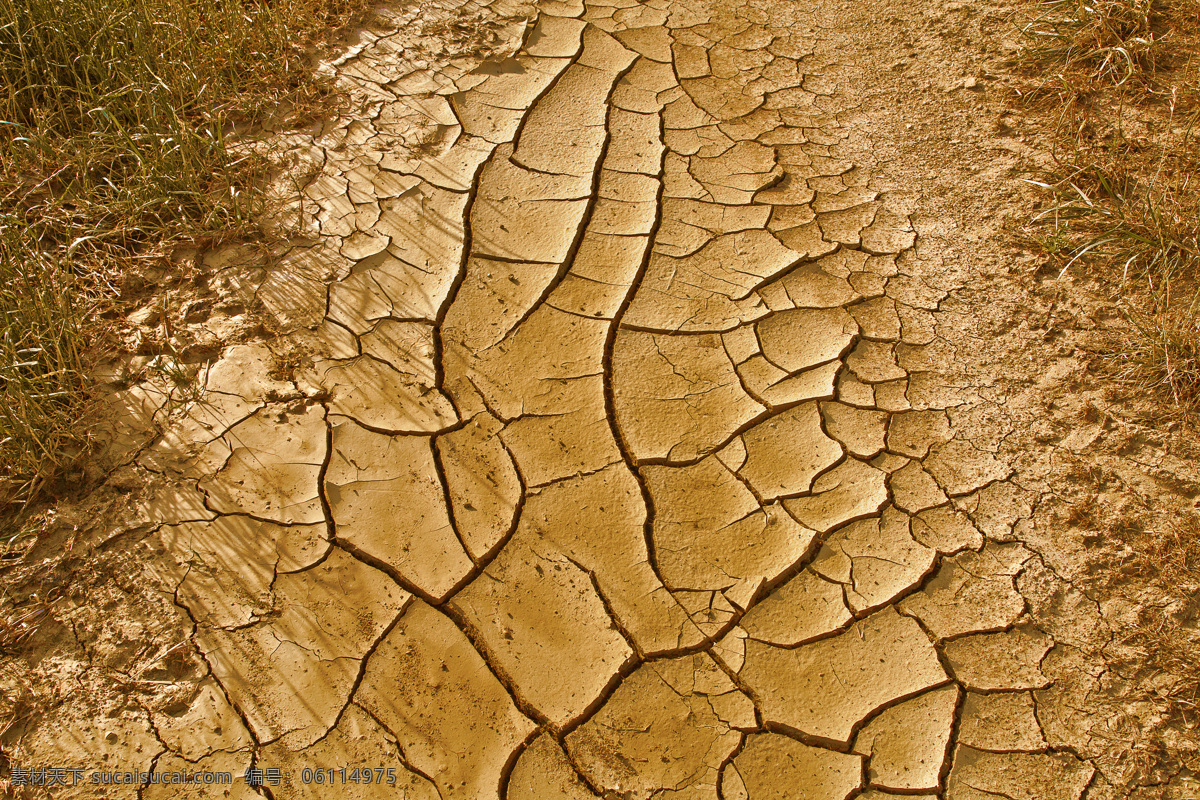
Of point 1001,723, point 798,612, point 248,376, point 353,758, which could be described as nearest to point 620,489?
point 798,612

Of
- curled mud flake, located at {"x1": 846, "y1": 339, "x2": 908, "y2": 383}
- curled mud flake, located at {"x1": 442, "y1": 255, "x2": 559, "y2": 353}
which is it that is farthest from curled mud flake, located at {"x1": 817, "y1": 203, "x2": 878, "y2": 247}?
curled mud flake, located at {"x1": 442, "y1": 255, "x2": 559, "y2": 353}

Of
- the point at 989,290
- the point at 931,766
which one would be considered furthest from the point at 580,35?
the point at 931,766

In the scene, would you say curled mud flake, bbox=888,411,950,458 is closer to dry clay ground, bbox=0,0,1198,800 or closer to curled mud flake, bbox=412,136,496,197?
dry clay ground, bbox=0,0,1198,800

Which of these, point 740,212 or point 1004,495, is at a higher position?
point 740,212

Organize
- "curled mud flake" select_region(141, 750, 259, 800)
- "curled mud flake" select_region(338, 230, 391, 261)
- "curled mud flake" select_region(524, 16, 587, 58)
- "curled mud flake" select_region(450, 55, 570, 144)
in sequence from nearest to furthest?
"curled mud flake" select_region(141, 750, 259, 800) → "curled mud flake" select_region(338, 230, 391, 261) → "curled mud flake" select_region(450, 55, 570, 144) → "curled mud flake" select_region(524, 16, 587, 58)

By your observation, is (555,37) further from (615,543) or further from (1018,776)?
(1018,776)

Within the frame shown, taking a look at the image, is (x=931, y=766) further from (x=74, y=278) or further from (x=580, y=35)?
(x=580, y=35)
